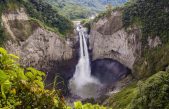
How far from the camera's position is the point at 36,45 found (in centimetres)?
6844

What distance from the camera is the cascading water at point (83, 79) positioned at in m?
67.4

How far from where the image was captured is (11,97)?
5066 mm

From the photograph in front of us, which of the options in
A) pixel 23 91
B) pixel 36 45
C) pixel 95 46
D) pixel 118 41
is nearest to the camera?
pixel 23 91

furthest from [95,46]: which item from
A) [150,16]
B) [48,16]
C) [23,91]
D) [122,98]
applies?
[23,91]

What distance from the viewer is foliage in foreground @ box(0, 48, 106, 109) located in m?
4.82

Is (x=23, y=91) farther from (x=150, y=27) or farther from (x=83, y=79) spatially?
(x=83, y=79)

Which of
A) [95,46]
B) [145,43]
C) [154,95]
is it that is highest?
[145,43]

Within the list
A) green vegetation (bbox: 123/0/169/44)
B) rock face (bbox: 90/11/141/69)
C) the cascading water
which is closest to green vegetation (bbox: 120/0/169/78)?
green vegetation (bbox: 123/0/169/44)

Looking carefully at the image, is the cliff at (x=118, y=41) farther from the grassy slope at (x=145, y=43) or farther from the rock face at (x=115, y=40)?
the grassy slope at (x=145, y=43)

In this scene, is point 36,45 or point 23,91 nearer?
point 23,91

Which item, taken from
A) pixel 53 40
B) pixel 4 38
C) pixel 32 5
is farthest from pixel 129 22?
pixel 4 38

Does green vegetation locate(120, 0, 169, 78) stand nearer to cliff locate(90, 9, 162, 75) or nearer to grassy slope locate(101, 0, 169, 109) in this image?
grassy slope locate(101, 0, 169, 109)

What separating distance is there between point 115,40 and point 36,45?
667 inches

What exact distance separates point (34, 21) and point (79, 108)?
63.8 meters
